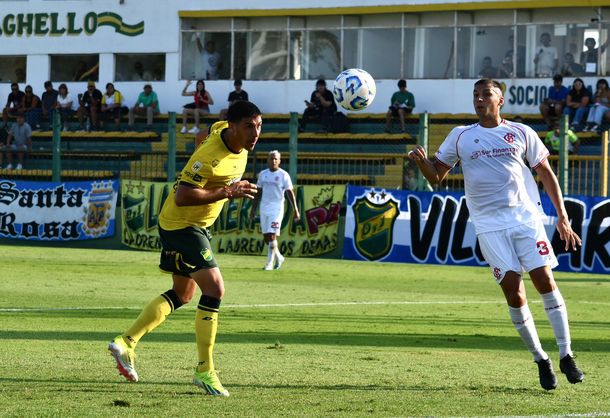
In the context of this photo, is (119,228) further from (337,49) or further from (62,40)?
(62,40)

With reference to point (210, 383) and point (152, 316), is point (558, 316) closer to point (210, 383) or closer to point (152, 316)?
point (210, 383)

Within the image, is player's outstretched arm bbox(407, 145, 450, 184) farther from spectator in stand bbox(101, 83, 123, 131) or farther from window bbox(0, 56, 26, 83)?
window bbox(0, 56, 26, 83)

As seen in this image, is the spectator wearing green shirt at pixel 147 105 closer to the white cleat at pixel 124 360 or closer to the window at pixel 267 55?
the window at pixel 267 55

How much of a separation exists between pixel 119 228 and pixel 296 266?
21.3 ft

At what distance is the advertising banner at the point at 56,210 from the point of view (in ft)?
95.9

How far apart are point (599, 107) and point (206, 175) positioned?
23.1 m

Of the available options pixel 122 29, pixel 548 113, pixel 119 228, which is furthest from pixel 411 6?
pixel 119 228

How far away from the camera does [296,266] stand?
79.3 feet

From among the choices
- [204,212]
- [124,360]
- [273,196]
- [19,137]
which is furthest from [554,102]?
[124,360]

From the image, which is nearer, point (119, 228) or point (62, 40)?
point (119, 228)

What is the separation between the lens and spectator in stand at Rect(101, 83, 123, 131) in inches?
1503

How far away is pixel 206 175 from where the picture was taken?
892 centimetres

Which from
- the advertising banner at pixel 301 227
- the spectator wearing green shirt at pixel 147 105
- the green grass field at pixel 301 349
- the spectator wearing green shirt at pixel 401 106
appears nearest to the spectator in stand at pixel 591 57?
the spectator wearing green shirt at pixel 401 106

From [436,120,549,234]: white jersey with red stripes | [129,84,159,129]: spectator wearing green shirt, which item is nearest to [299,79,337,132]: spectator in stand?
[129,84,159,129]: spectator wearing green shirt
